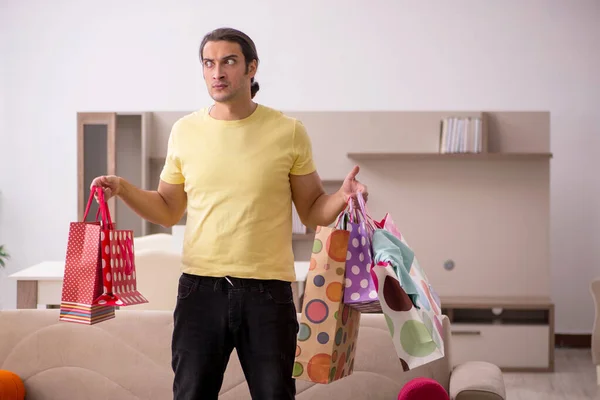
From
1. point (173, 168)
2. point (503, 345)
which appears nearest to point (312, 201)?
point (173, 168)

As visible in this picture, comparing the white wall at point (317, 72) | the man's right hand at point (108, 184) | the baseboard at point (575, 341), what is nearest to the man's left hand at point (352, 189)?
the man's right hand at point (108, 184)

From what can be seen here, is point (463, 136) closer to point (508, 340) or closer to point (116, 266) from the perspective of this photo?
point (508, 340)

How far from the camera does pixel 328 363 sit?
1788 millimetres

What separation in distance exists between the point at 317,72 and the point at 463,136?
1.33m

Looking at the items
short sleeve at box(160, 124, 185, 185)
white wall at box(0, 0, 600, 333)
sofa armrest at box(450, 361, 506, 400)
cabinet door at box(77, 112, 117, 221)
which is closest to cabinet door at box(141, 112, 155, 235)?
cabinet door at box(77, 112, 117, 221)

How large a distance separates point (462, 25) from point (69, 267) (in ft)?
14.6

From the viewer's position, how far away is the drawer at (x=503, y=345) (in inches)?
195

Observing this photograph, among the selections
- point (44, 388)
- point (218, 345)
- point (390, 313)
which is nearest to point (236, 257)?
point (218, 345)

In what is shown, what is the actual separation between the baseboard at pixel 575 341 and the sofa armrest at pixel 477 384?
3593 mm

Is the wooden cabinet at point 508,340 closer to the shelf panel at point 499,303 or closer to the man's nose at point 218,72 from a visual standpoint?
the shelf panel at point 499,303

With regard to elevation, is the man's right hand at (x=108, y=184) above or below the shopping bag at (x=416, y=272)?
above

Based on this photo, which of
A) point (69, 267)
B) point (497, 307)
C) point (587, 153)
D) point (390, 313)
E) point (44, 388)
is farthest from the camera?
point (587, 153)

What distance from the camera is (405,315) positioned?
1763 mm

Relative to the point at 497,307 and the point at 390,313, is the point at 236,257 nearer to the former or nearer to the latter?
the point at 390,313
